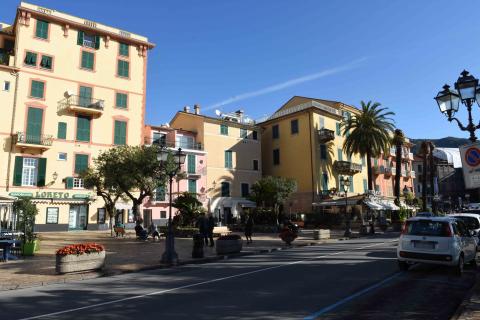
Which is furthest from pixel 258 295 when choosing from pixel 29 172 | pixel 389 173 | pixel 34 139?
pixel 389 173

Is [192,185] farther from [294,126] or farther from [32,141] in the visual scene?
[32,141]

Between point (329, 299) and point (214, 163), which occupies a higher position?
point (214, 163)

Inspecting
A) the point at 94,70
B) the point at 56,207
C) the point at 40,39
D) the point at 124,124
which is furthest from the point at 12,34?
the point at 56,207

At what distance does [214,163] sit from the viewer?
4438 centimetres

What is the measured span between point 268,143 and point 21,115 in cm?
2846

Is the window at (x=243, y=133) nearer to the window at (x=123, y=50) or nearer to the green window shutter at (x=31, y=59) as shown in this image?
the window at (x=123, y=50)

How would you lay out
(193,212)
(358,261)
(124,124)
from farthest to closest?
(124,124) < (193,212) < (358,261)

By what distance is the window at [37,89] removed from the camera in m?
34.2

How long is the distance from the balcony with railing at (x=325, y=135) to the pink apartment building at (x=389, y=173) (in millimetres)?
13674

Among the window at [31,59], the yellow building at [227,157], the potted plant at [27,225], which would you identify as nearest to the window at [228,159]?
the yellow building at [227,157]

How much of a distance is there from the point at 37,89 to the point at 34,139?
4623mm

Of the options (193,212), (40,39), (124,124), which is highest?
(40,39)

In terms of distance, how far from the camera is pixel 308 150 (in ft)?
148

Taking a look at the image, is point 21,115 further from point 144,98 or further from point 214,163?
point 214,163
